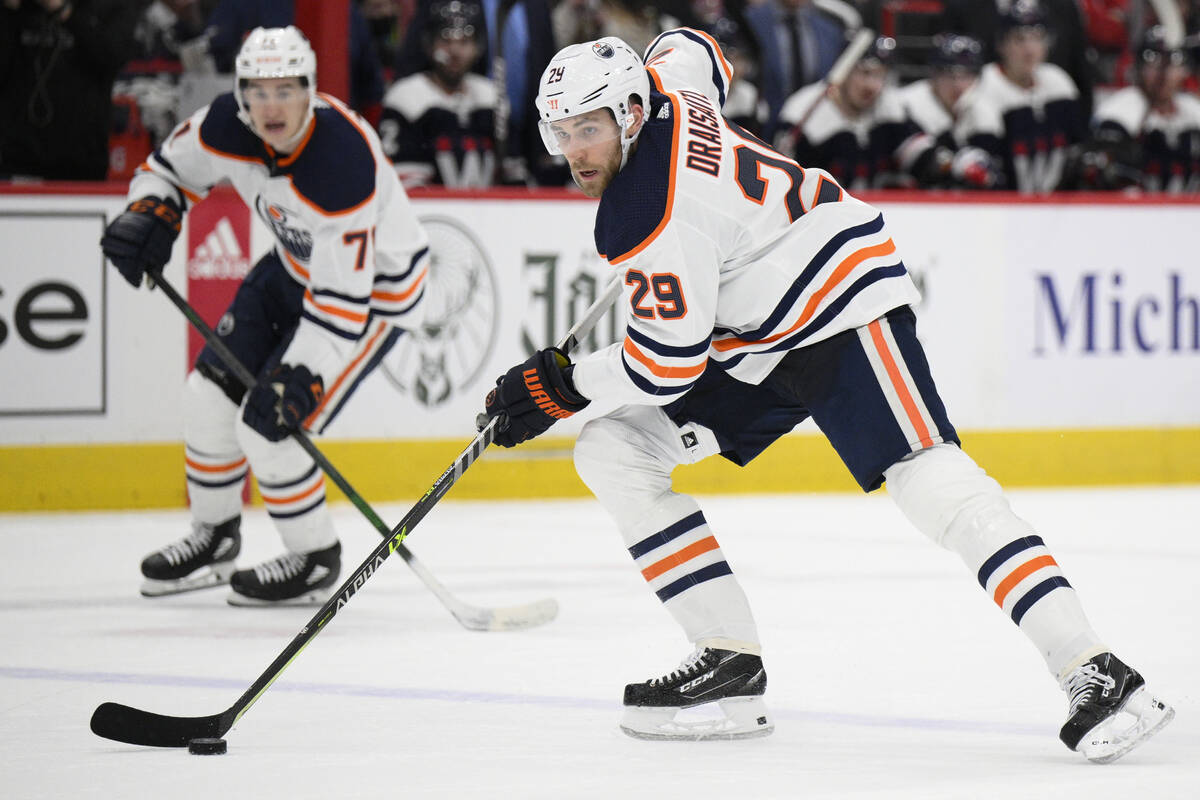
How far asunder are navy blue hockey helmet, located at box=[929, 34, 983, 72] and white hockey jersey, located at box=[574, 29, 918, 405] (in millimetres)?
4115

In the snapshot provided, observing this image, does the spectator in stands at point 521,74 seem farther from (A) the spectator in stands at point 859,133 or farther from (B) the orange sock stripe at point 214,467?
(B) the orange sock stripe at point 214,467

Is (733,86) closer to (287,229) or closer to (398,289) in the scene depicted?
(398,289)

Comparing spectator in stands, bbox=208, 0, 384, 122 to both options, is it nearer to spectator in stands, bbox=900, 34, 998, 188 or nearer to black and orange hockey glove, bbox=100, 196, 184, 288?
black and orange hockey glove, bbox=100, 196, 184, 288

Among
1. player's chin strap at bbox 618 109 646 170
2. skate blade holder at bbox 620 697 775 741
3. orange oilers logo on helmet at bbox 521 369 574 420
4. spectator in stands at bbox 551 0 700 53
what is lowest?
skate blade holder at bbox 620 697 775 741

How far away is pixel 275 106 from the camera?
3.54 m

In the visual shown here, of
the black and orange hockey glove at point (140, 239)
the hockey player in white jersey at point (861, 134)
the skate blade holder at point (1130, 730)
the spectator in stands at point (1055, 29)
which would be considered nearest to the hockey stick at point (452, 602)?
the black and orange hockey glove at point (140, 239)

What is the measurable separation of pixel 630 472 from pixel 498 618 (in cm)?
95

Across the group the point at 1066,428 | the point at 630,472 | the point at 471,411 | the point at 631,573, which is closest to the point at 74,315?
the point at 471,411

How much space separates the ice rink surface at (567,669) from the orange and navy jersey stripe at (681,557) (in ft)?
0.83

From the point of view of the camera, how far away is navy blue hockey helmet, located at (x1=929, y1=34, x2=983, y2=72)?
646 centimetres

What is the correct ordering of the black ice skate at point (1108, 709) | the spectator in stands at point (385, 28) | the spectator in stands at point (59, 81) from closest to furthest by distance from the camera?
the black ice skate at point (1108, 709)
the spectator in stands at point (59, 81)
the spectator in stands at point (385, 28)

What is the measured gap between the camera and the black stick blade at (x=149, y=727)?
244 centimetres

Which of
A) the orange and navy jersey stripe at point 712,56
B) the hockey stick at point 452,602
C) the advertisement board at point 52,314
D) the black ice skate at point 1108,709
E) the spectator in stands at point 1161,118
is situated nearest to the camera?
the black ice skate at point 1108,709

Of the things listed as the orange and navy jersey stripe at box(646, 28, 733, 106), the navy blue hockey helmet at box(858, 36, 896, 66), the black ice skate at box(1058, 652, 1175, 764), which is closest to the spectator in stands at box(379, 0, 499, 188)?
the navy blue hockey helmet at box(858, 36, 896, 66)
